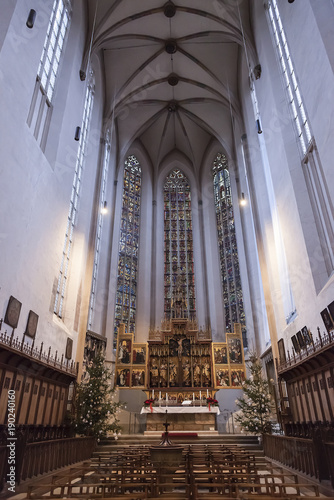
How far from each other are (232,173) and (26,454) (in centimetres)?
1980

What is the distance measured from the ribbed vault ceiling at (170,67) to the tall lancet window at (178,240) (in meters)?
2.15

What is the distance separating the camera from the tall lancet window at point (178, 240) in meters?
22.4

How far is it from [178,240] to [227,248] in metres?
3.74

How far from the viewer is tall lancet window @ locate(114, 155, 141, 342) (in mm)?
20859

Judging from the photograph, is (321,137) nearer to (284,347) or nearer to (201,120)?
(284,347)

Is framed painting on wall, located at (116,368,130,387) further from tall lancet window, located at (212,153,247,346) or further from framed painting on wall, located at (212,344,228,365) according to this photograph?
tall lancet window, located at (212,153,247,346)

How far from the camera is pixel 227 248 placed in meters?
22.6

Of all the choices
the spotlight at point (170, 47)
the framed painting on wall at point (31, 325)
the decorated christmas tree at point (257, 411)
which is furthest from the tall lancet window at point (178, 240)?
the framed painting on wall at point (31, 325)

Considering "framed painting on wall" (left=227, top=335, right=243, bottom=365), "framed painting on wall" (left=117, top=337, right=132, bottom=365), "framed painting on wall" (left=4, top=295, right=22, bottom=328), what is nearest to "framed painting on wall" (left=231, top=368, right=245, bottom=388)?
"framed painting on wall" (left=227, top=335, right=243, bottom=365)

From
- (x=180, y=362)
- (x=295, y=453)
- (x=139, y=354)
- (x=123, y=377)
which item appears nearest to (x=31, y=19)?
(x=139, y=354)

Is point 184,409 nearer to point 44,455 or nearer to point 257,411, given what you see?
point 257,411

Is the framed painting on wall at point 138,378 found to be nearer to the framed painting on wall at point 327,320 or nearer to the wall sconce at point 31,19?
the framed painting on wall at point 327,320

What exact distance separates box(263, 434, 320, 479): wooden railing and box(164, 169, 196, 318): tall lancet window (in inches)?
469

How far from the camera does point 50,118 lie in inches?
498
